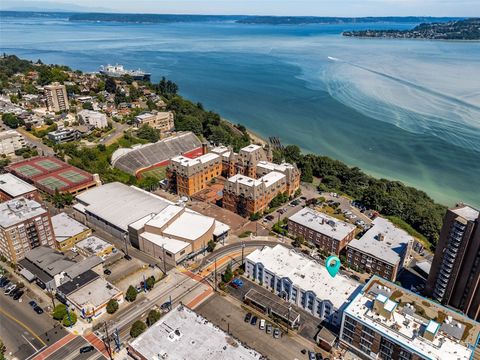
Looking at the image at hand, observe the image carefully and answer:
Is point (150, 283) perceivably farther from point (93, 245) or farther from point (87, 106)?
point (87, 106)

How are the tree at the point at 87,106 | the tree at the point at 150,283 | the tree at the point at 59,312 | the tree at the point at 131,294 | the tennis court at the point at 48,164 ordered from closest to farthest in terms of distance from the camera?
1. the tree at the point at 59,312
2. the tree at the point at 131,294
3. the tree at the point at 150,283
4. the tennis court at the point at 48,164
5. the tree at the point at 87,106

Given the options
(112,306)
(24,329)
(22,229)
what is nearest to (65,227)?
(22,229)

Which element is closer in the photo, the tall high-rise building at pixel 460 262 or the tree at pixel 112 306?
the tall high-rise building at pixel 460 262

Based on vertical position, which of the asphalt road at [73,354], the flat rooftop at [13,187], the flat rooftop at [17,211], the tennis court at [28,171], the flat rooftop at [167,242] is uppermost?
the flat rooftop at [17,211]

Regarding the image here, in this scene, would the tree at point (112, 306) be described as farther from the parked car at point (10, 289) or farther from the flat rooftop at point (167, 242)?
the parked car at point (10, 289)

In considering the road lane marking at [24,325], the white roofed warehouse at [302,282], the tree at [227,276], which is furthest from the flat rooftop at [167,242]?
the road lane marking at [24,325]

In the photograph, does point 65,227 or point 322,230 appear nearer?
point 322,230
